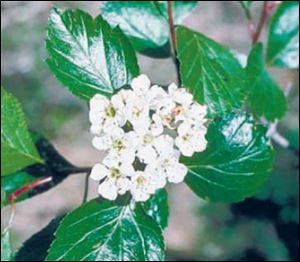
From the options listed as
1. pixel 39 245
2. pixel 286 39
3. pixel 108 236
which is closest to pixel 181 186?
pixel 286 39

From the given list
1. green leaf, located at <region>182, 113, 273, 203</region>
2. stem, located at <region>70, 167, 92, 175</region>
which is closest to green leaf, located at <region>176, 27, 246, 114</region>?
green leaf, located at <region>182, 113, 273, 203</region>

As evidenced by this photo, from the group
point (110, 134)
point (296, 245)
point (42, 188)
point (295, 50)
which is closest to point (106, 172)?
point (110, 134)

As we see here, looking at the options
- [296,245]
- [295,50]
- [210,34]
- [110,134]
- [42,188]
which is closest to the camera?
[110,134]

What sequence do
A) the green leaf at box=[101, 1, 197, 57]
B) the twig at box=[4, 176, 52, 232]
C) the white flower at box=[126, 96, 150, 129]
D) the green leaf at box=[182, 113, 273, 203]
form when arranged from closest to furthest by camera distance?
the white flower at box=[126, 96, 150, 129]
the green leaf at box=[182, 113, 273, 203]
the twig at box=[4, 176, 52, 232]
the green leaf at box=[101, 1, 197, 57]

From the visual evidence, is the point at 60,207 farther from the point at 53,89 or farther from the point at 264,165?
the point at 264,165

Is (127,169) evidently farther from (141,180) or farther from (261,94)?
(261,94)

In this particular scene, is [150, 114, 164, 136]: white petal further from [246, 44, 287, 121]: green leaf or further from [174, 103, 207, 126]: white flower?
[246, 44, 287, 121]: green leaf

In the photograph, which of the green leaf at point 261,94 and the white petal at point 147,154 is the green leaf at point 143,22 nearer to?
the green leaf at point 261,94
